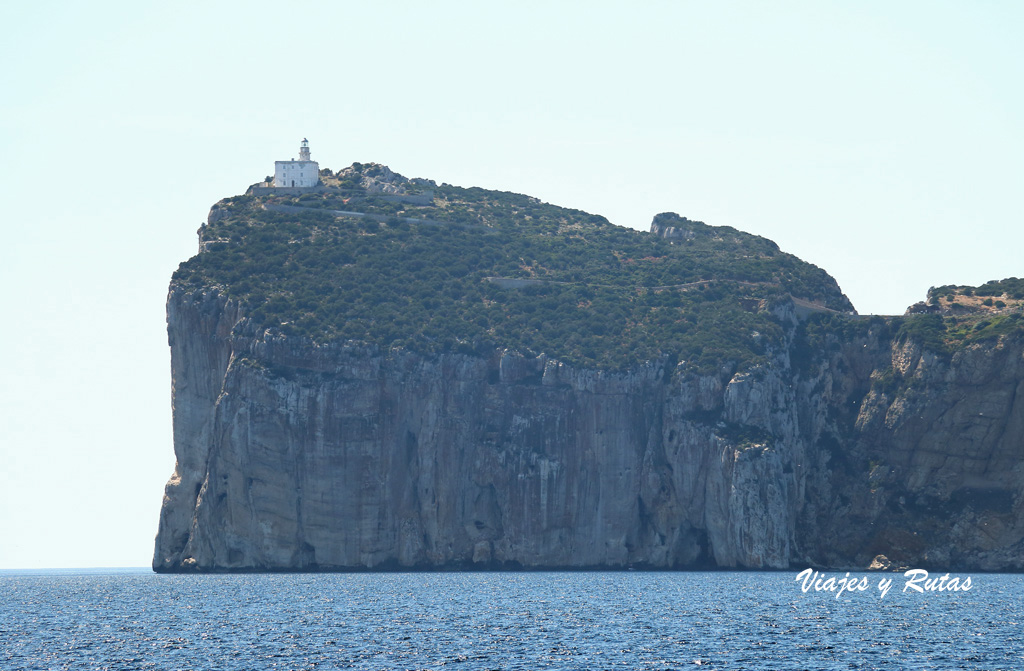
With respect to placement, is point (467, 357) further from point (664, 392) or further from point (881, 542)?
point (881, 542)

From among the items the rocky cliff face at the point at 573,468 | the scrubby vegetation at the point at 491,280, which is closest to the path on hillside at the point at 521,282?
the scrubby vegetation at the point at 491,280

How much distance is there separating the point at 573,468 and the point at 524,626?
137 ft

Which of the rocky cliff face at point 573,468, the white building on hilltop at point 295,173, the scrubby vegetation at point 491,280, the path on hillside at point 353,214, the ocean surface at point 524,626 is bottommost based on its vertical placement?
the ocean surface at point 524,626

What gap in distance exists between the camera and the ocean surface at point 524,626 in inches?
1992

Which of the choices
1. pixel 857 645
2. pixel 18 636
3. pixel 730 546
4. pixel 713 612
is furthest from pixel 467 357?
pixel 857 645

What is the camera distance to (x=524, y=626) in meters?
61.2

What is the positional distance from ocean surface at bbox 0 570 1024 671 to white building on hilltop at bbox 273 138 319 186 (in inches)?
2287

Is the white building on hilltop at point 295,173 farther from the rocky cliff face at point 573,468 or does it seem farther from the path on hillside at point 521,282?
the rocky cliff face at point 573,468

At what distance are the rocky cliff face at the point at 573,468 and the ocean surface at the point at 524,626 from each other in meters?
8.59

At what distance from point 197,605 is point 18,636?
1446 cm

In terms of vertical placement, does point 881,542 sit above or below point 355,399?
below

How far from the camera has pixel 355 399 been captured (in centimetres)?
10206

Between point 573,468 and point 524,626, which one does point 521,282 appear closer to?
point 573,468

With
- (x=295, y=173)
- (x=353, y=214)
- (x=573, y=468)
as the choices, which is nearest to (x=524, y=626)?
(x=573, y=468)
